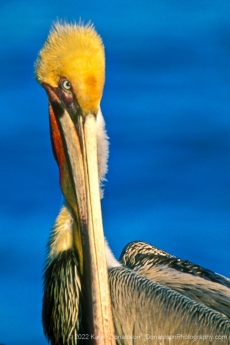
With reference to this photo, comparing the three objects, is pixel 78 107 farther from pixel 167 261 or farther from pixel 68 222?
pixel 167 261

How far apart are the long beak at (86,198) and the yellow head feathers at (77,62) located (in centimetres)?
9

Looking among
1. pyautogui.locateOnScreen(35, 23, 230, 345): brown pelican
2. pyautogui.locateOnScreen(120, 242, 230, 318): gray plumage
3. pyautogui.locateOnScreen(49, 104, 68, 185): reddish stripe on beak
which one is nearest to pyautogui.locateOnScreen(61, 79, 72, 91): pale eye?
pyautogui.locateOnScreen(35, 23, 230, 345): brown pelican

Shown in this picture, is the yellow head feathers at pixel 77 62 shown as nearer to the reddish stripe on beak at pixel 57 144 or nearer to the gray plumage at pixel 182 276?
the reddish stripe on beak at pixel 57 144

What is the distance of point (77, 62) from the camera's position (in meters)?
5.36

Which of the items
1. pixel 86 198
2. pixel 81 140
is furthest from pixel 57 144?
pixel 86 198

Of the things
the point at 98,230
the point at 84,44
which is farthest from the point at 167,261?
the point at 84,44

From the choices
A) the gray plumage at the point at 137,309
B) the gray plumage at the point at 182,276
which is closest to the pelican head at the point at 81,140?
the gray plumage at the point at 137,309

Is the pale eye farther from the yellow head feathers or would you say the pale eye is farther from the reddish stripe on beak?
the reddish stripe on beak

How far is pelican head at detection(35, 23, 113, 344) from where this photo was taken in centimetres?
511

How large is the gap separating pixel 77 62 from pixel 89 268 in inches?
43.1

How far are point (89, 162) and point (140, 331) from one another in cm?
95

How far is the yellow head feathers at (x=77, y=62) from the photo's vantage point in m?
5.31

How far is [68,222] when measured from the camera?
222 inches

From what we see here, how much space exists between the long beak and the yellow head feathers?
0.29 ft
